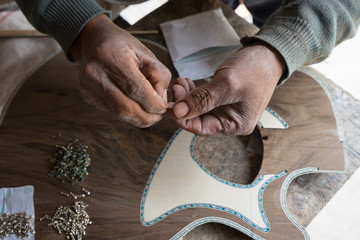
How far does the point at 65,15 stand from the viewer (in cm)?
91

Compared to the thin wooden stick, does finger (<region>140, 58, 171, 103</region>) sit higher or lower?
higher

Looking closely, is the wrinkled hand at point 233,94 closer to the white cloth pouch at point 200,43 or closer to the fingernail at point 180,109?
the fingernail at point 180,109

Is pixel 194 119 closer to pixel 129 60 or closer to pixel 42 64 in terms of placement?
pixel 129 60

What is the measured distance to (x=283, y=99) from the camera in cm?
115

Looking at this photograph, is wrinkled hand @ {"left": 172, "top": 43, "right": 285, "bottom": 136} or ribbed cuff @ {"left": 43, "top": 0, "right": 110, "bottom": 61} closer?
wrinkled hand @ {"left": 172, "top": 43, "right": 285, "bottom": 136}

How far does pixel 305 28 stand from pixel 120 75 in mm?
542

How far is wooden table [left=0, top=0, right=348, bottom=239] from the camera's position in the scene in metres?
0.96

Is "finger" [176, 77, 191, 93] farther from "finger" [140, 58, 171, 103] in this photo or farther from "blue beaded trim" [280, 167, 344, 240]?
"blue beaded trim" [280, 167, 344, 240]

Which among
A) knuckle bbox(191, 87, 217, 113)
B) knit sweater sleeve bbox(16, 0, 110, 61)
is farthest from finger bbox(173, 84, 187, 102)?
knit sweater sleeve bbox(16, 0, 110, 61)

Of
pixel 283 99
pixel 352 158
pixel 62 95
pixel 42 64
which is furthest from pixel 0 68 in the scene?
pixel 352 158

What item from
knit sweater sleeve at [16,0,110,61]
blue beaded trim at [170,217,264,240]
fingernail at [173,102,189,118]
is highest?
knit sweater sleeve at [16,0,110,61]

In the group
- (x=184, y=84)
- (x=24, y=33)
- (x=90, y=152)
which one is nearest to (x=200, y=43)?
(x=184, y=84)

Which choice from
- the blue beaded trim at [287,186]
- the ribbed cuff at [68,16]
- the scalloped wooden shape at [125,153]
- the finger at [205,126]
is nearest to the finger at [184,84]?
the finger at [205,126]

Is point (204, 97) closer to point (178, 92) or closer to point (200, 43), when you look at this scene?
point (178, 92)
